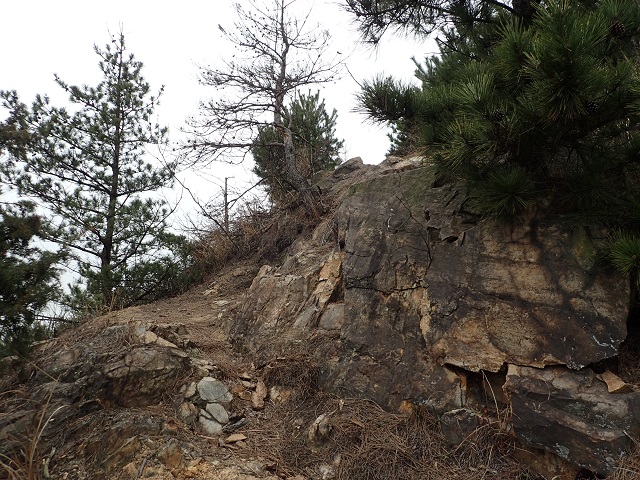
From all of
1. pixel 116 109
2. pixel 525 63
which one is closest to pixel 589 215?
pixel 525 63

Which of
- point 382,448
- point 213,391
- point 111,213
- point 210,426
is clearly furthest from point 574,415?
point 111,213

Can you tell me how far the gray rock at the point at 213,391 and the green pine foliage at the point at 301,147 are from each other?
4.55m

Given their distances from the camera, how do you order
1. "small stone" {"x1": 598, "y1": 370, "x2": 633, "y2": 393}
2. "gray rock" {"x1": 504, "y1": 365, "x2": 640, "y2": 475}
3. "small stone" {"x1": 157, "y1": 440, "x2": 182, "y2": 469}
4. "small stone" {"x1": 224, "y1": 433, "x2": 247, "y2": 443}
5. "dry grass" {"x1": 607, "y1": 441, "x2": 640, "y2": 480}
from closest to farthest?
"dry grass" {"x1": 607, "y1": 441, "x2": 640, "y2": 480}, "gray rock" {"x1": 504, "y1": 365, "x2": 640, "y2": 475}, "small stone" {"x1": 598, "y1": 370, "x2": 633, "y2": 393}, "small stone" {"x1": 157, "y1": 440, "x2": 182, "y2": 469}, "small stone" {"x1": 224, "y1": 433, "x2": 247, "y2": 443}

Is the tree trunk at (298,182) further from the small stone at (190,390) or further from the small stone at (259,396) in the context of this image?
the small stone at (190,390)

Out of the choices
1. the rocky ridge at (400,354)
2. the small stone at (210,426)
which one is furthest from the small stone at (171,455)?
the small stone at (210,426)

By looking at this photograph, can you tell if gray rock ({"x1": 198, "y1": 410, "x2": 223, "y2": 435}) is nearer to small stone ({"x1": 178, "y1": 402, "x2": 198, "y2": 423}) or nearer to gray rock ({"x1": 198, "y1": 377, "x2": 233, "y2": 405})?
small stone ({"x1": 178, "y1": 402, "x2": 198, "y2": 423})

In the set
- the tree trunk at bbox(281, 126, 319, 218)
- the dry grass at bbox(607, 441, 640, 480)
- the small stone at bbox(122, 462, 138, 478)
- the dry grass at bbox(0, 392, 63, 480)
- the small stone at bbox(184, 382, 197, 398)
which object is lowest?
the dry grass at bbox(607, 441, 640, 480)

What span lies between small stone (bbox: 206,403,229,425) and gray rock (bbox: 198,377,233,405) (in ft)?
0.17

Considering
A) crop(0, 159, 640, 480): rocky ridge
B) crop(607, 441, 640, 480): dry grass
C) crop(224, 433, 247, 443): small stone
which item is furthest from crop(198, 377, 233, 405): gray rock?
crop(607, 441, 640, 480): dry grass

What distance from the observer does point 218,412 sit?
3664 millimetres

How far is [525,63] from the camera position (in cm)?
286

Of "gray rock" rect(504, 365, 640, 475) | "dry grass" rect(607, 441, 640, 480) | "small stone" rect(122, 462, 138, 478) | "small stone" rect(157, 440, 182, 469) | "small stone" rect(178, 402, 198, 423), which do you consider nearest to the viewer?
"dry grass" rect(607, 441, 640, 480)

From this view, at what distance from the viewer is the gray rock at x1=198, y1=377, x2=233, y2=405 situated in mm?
3771

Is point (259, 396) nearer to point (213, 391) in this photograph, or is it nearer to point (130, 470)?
point (213, 391)
